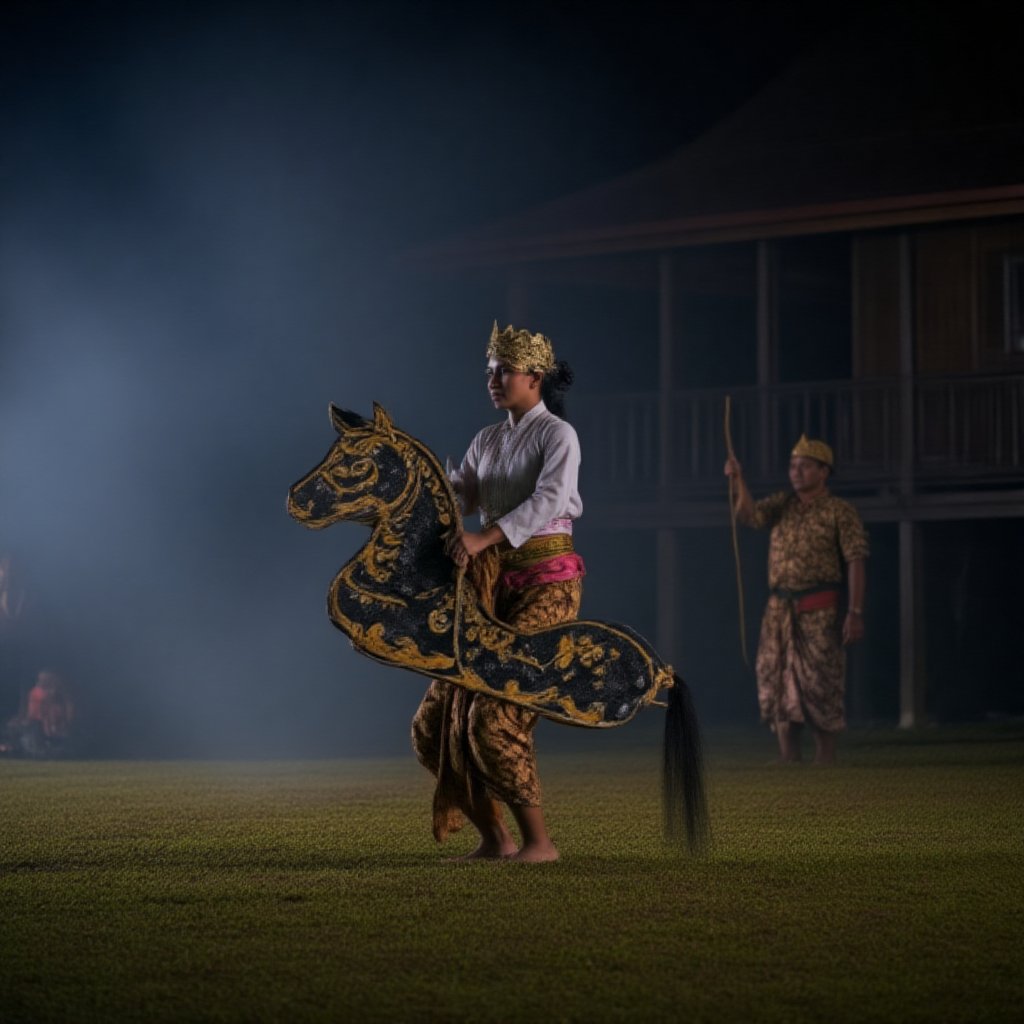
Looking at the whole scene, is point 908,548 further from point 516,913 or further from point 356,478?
point 516,913

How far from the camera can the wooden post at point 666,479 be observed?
17250mm

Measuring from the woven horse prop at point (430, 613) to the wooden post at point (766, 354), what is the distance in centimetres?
1099

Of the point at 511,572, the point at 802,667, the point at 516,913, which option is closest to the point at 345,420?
the point at 511,572

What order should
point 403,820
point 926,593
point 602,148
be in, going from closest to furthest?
1. point 403,820
2. point 926,593
3. point 602,148

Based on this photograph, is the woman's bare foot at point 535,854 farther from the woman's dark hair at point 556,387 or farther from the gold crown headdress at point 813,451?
the gold crown headdress at point 813,451

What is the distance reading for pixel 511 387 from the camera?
6.93 m

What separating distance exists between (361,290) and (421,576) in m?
14.2

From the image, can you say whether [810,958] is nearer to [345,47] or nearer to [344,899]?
[344,899]

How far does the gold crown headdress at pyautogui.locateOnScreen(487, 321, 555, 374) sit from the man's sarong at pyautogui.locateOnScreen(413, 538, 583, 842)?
0.60 metres

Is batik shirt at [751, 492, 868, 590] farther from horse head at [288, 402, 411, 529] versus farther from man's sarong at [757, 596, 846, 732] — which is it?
horse head at [288, 402, 411, 529]

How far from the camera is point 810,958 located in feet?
16.5

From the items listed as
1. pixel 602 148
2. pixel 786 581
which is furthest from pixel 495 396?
pixel 602 148

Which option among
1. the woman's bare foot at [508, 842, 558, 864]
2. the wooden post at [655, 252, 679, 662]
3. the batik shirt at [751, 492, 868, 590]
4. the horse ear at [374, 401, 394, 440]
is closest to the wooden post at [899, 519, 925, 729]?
the wooden post at [655, 252, 679, 662]

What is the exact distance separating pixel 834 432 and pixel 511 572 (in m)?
11.8
